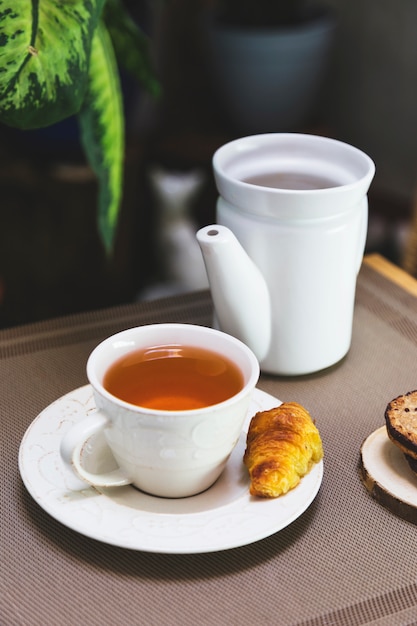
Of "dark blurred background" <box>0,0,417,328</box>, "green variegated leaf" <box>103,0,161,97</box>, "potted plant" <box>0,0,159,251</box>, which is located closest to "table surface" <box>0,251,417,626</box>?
"potted plant" <box>0,0,159,251</box>

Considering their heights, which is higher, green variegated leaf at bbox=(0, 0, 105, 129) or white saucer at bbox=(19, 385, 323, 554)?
green variegated leaf at bbox=(0, 0, 105, 129)

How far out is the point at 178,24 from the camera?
2.22 meters

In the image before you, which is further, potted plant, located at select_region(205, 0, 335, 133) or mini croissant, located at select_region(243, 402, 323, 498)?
potted plant, located at select_region(205, 0, 335, 133)

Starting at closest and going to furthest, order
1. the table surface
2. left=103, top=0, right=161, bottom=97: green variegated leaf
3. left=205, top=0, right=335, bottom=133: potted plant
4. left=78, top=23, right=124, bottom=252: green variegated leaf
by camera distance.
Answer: the table surface < left=78, top=23, right=124, bottom=252: green variegated leaf < left=103, top=0, right=161, bottom=97: green variegated leaf < left=205, top=0, right=335, bottom=133: potted plant

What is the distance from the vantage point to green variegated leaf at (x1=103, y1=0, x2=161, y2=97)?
106cm

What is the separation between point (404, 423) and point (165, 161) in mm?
1590

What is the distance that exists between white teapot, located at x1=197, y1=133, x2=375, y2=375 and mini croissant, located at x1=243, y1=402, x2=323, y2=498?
0.12 metres

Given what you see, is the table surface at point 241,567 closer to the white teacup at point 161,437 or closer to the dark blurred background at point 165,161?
the white teacup at point 161,437

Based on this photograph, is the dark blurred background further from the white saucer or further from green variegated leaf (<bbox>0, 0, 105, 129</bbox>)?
the white saucer

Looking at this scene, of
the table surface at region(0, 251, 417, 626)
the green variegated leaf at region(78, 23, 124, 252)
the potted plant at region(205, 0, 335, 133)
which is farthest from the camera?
the potted plant at region(205, 0, 335, 133)

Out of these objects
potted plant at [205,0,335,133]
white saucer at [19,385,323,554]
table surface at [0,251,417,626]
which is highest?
white saucer at [19,385,323,554]

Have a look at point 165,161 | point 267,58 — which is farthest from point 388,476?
point 165,161

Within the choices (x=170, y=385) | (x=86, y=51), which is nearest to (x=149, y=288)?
(x=86, y=51)

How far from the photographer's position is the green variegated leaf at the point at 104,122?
3.06 ft
